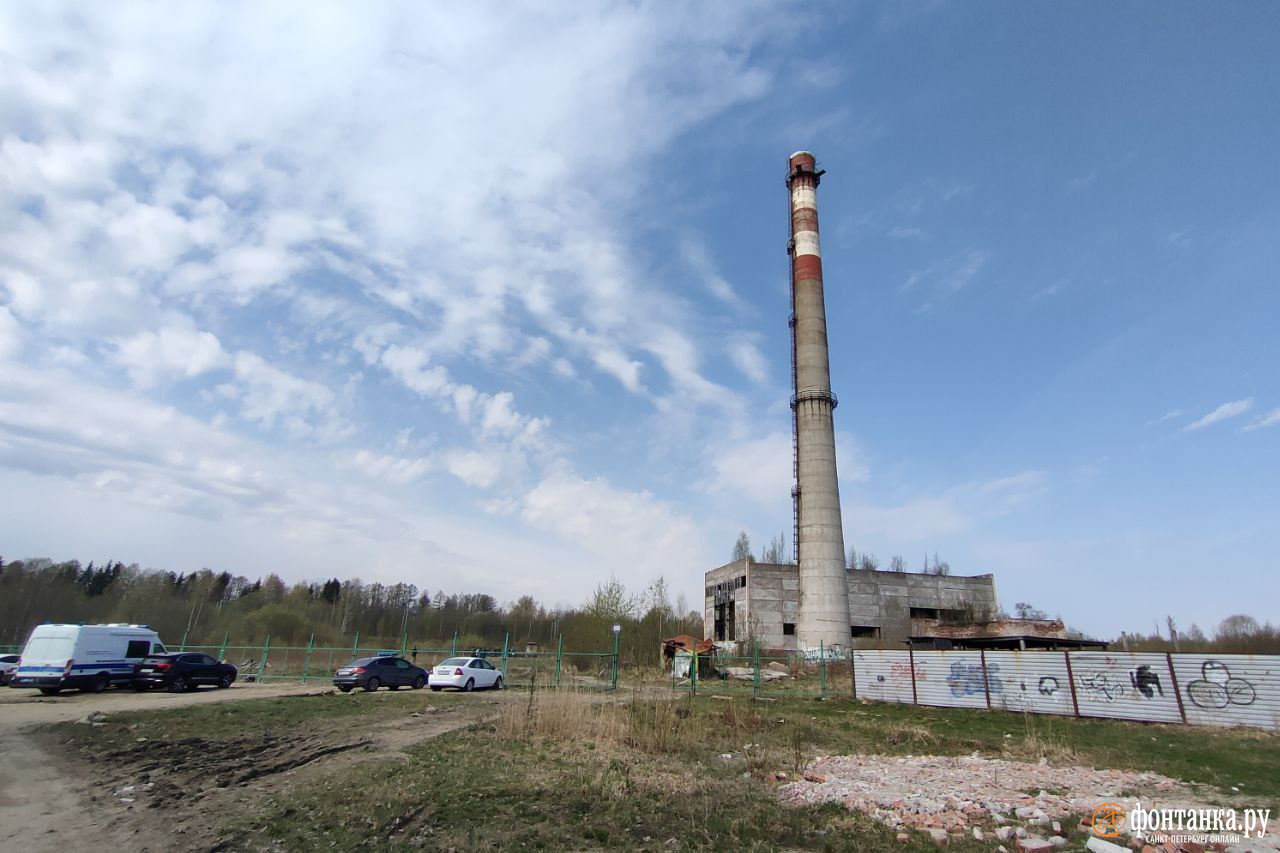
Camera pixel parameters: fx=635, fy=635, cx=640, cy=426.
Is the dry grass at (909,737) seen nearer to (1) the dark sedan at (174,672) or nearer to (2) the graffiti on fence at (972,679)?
(2) the graffiti on fence at (972,679)

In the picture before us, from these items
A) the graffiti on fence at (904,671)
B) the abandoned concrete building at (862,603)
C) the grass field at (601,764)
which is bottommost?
the grass field at (601,764)

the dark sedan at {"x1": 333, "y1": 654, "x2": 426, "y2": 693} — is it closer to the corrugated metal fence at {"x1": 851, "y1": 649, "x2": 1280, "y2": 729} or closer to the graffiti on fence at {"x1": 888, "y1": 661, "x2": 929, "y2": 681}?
the corrugated metal fence at {"x1": 851, "y1": 649, "x2": 1280, "y2": 729}

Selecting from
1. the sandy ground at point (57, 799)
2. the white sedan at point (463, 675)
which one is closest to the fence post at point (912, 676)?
the white sedan at point (463, 675)

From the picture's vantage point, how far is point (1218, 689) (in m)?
17.9

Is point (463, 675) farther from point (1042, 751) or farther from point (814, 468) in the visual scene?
point (814, 468)

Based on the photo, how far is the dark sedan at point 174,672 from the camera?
74.4 ft

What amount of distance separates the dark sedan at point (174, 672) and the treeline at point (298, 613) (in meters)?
8.70

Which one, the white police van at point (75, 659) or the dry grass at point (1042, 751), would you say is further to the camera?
the white police van at point (75, 659)

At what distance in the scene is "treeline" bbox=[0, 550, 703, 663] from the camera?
50844mm

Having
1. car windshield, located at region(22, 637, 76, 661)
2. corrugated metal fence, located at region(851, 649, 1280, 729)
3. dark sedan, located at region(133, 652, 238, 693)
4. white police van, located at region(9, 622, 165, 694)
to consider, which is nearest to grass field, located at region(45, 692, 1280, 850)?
corrugated metal fence, located at region(851, 649, 1280, 729)

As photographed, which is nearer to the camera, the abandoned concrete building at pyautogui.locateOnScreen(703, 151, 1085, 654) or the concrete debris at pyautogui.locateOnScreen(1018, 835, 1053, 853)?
the concrete debris at pyautogui.locateOnScreen(1018, 835, 1053, 853)

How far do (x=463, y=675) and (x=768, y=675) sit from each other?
1876cm

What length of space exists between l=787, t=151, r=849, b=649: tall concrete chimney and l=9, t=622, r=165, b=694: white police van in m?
32.9

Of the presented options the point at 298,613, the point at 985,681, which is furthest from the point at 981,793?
the point at 298,613
